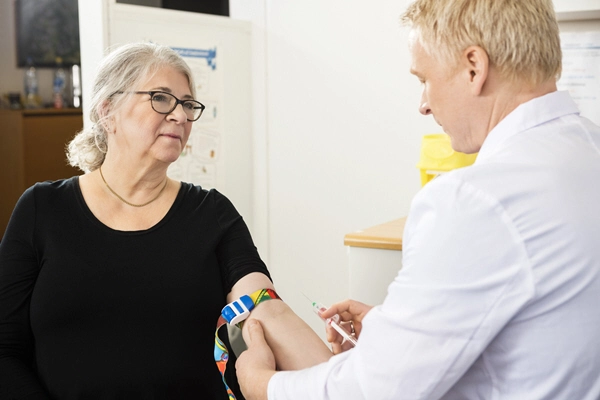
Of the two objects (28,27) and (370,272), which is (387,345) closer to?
(370,272)

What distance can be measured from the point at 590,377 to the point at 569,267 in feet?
0.51

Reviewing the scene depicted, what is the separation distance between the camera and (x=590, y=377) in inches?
35.7

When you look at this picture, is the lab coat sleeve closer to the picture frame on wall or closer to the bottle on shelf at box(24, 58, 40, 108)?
the bottle on shelf at box(24, 58, 40, 108)

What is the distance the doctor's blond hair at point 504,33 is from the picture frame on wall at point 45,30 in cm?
581

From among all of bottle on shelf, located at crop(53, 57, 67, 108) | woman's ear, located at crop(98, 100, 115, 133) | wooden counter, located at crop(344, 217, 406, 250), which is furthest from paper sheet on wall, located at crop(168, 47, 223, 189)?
bottle on shelf, located at crop(53, 57, 67, 108)

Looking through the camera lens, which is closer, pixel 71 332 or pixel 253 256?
pixel 71 332

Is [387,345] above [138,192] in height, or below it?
below

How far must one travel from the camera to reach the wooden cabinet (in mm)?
5496

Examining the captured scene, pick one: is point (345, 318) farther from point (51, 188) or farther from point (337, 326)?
point (51, 188)

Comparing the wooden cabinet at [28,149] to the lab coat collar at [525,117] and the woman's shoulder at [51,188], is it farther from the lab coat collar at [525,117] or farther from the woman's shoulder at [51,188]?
the lab coat collar at [525,117]

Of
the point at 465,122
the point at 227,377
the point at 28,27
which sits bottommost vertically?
the point at 227,377

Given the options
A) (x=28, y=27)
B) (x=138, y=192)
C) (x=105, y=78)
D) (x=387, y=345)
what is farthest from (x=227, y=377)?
(x=28, y=27)

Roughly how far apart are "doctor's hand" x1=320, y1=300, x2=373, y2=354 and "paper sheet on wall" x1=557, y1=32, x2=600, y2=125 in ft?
5.67

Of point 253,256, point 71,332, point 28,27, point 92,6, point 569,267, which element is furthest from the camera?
point 28,27
